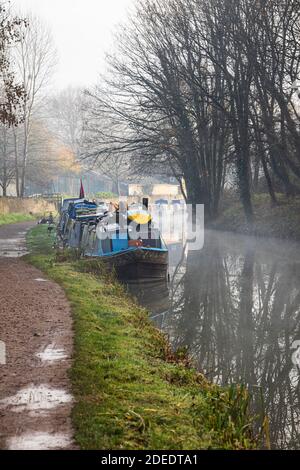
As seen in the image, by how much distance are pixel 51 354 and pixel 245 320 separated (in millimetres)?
6353

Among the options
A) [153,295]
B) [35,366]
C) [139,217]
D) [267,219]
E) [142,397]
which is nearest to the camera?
[142,397]

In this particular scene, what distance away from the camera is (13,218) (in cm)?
4362

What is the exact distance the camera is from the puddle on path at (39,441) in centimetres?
529

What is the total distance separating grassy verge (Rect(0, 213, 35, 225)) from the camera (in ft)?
133

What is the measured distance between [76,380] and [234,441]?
2260mm

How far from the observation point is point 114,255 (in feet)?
60.8

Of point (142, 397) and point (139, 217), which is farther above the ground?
point (139, 217)

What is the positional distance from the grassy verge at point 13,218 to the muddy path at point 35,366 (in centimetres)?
2621

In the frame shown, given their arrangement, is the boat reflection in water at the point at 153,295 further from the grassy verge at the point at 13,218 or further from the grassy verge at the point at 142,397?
the grassy verge at the point at 13,218

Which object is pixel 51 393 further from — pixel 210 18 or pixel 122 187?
pixel 122 187

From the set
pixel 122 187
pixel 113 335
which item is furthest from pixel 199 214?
pixel 122 187
